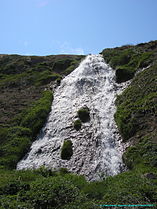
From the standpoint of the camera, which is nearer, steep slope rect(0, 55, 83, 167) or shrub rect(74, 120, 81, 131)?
steep slope rect(0, 55, 83, 167)

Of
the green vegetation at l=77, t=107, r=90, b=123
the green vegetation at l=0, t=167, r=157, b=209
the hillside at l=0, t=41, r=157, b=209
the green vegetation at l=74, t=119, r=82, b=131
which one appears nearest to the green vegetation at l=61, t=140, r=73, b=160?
the hillside at l=0, t=41, r=157, b=209

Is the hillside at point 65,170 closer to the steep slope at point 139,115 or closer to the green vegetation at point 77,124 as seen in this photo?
the steep slope at point 139,115

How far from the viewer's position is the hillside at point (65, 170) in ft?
34.5

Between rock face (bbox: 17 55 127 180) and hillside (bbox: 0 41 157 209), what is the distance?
2.94ft

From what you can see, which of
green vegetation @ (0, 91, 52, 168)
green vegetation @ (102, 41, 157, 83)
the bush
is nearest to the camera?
green vegetation @ (0, 91, 52, 168)

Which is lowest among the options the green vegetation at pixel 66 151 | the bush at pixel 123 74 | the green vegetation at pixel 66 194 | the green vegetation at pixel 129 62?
the green vegetation at pixel 66 194

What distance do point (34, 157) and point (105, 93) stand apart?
1344 centimetres

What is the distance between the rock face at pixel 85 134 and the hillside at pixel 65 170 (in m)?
0.90

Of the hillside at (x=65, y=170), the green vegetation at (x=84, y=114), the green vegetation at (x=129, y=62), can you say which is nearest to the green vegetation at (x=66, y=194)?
the hillside at (x=65, y=170)

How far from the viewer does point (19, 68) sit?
54.7 m

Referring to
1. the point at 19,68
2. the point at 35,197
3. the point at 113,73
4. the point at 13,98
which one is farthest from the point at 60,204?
the point at 19,68

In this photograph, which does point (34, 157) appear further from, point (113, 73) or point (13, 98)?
point (113, 73)

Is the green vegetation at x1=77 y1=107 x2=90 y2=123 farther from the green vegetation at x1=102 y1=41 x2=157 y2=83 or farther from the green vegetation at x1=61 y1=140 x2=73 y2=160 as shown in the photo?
the green vegetation at x1=102 y1=41 x2=157 y2=83

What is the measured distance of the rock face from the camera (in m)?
18.2
